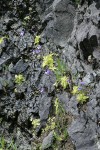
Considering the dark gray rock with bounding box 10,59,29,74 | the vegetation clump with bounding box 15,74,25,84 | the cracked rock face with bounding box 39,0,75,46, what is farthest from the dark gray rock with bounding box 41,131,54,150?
the cracked rock face with bounding box 39,0,75,46

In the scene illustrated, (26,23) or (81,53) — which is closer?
(81,53)

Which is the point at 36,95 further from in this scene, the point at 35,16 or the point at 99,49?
the point at 35,16

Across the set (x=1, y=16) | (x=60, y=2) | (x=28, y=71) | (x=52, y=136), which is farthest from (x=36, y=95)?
(x=1, y=16)

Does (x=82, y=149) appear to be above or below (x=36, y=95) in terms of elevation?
below

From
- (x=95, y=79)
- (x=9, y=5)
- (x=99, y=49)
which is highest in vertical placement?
(x=9, y=5)

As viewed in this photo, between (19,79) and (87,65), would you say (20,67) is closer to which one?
(19,79)

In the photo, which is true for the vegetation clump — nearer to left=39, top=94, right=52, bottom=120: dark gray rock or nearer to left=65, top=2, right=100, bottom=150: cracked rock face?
left=39, top=94, right=52, bottom=120: dark gray rock

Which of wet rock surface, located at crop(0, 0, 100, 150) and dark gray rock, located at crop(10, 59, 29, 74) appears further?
dark gray rock, located at crop(10, 59, 29, 74)

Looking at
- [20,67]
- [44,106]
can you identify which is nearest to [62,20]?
[20,67]
